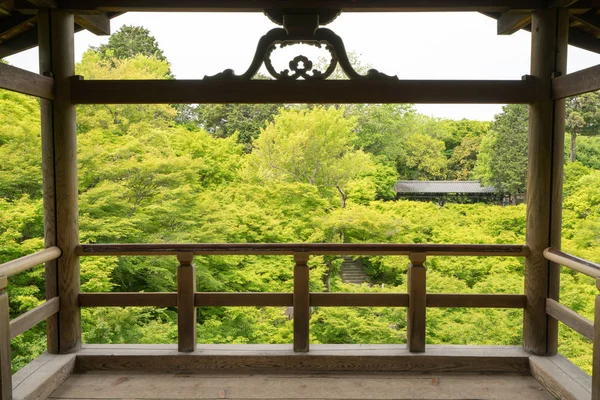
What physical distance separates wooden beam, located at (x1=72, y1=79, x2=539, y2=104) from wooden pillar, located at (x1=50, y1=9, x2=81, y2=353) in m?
0.10

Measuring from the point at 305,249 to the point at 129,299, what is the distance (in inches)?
43.9

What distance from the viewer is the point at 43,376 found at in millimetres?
2418

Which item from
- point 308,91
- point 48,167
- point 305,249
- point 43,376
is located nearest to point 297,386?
point 305,249

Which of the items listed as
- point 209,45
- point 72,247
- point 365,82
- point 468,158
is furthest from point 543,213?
point 209,45

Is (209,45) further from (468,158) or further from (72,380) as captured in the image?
(72,380)

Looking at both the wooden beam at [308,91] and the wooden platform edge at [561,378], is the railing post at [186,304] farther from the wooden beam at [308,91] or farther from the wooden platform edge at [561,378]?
the wooden platform edge at [561,378]

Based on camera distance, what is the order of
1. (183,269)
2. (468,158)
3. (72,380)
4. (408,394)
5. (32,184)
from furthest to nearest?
(468,158)
(32,184)
(183,269)
(72,380)
(408,394)

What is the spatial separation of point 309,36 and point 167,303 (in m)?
1.80

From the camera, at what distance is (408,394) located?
242 centimetres

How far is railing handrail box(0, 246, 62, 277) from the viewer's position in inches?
85.0

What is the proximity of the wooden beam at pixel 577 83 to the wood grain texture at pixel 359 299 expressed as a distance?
1.45 meters

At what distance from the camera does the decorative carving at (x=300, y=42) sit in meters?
2.69

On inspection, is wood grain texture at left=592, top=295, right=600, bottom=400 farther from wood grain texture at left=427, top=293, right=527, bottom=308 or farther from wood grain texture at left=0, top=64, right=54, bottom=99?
wood grain texture at left=0, top=64, right=54, bottom=99

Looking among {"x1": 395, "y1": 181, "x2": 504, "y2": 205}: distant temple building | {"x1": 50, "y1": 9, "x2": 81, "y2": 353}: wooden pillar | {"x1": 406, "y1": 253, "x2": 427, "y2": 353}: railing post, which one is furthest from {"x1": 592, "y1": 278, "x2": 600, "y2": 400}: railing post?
Result: {"x1": 395, "y1": 181, "x2": 504, "y2": 205}: distant temple building
